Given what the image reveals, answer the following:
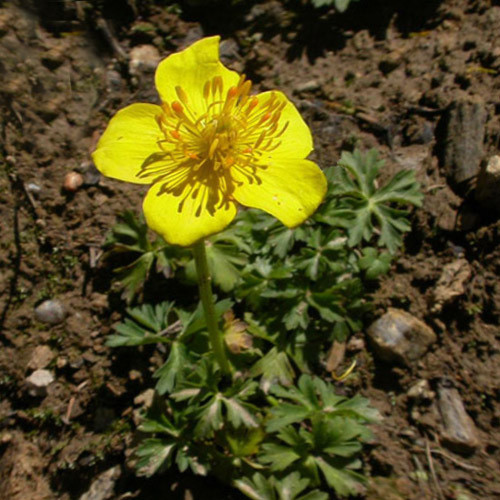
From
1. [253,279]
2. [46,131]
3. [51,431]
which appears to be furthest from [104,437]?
[46,131]

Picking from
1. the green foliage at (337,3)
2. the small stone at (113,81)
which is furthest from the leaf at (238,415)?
the green foliage at (337,3)

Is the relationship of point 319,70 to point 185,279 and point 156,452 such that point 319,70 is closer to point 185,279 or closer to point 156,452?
point 185,279

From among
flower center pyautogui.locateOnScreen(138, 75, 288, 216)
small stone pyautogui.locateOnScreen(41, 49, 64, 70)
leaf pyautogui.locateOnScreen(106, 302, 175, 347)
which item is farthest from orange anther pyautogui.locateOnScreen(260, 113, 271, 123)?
small stone pyautogui.locateOnScreen(41, 49, 64, 70)

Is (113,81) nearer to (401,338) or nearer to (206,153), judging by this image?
(206,153)

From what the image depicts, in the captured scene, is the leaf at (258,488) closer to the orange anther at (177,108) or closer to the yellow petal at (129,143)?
the yellow petal at (129,143)

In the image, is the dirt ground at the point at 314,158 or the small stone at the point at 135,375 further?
the small stone at the point at 135,375
